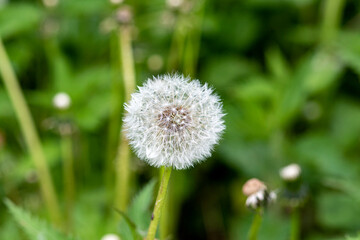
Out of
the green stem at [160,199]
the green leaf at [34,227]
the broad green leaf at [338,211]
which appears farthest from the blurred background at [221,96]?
the green stem at [160,199]

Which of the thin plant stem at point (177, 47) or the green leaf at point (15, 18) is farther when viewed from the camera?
the thin plant stem at point (177, 47)

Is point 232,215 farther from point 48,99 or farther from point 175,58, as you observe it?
point 48,99

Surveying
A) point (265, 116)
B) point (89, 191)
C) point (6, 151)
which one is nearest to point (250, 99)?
point (265, 116)

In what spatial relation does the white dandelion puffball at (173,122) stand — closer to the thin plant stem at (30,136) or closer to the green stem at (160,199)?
the green stem at (160,199)

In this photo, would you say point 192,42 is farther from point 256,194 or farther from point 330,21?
point 256,194

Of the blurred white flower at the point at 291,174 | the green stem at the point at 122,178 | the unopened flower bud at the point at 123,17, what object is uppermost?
the unopened flower bud at the point at 123,17

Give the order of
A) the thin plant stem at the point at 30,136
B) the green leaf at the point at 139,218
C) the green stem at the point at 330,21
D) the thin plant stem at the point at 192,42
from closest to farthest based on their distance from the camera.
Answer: the green leaf at the point at 139,218 < the thin plant stem at the point at 30,136 < the thin plant stem at the point at 192,42 < the green stem at the point at 330,21

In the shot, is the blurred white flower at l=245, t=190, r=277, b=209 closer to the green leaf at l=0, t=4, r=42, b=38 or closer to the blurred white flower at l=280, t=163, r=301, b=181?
the blurred white flower at l=280, t=163, r=301, b=181

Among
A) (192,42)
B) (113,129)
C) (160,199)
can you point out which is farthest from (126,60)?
(160,199)
